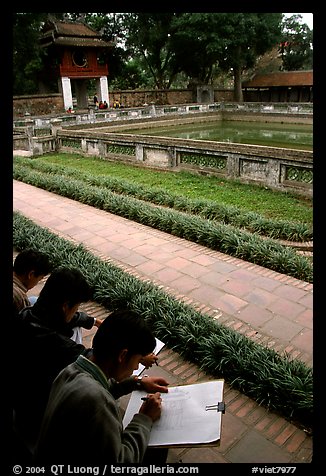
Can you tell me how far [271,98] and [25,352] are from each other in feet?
125

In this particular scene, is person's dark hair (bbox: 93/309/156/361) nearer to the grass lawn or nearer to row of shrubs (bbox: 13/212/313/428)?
row of shrubs (bbox: 13/212/313/428)

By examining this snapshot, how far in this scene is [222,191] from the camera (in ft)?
28.6

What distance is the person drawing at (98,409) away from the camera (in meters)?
1.37

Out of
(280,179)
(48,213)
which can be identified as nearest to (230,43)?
(280,179)

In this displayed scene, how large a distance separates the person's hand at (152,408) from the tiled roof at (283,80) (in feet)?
114

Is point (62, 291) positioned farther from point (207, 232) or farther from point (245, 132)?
point (245, 132)

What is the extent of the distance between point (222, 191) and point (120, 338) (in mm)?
7413

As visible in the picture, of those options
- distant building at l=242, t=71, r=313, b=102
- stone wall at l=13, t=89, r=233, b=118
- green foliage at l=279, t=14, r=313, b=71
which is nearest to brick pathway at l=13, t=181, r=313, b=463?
stone wall at l=13, t=89, r=233, b=118

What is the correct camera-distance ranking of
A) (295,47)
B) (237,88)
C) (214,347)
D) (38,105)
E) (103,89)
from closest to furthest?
(214,347) < (38,105) < (103,89) < (237,88) < (295,47)

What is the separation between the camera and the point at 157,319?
3574 mm

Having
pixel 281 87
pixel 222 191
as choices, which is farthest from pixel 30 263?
pixel 281 87

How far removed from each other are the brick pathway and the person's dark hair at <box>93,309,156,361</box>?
98 cm

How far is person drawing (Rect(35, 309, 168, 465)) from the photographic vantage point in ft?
4.48

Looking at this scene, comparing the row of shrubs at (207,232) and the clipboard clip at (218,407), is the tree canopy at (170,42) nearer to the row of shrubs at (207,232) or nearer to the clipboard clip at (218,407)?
the row of shrubs at (207,232)
